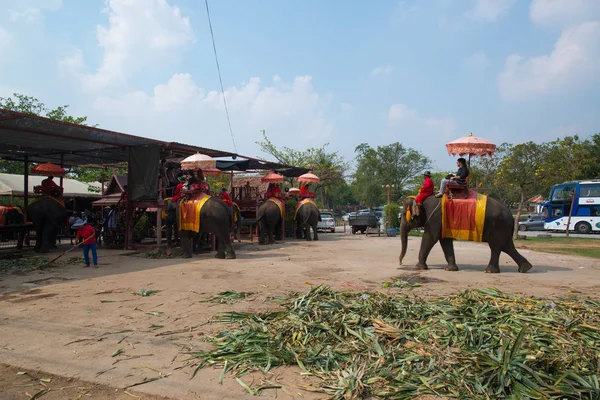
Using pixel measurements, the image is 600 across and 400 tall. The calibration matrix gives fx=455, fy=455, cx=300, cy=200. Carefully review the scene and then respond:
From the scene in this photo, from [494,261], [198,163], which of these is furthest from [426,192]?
[198,163]

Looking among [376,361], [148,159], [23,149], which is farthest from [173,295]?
[23,149]

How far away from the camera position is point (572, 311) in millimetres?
5375

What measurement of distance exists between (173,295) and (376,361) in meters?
4.07

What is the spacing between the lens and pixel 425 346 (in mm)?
4328

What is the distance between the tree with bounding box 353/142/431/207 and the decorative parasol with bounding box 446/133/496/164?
4326 centimetres

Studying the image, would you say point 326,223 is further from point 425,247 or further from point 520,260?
point 520,260

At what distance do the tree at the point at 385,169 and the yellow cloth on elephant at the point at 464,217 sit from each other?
4433cm

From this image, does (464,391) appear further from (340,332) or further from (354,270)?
(354,270)

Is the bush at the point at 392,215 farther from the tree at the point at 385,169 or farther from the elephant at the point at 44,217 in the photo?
the tree at the point at 385,169

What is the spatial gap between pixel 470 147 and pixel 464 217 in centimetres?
186

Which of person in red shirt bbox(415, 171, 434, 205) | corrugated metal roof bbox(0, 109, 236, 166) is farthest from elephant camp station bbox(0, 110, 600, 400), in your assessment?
corrugated metal roof bbox(0, 109, 236, 166)

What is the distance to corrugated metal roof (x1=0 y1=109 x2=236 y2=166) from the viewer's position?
35.6 ft

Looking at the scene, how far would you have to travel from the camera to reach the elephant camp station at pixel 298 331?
3752 mm

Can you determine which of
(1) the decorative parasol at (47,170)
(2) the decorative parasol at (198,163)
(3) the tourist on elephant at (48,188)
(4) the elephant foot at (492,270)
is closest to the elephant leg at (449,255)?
(4) the elephant foot at (492,270)
